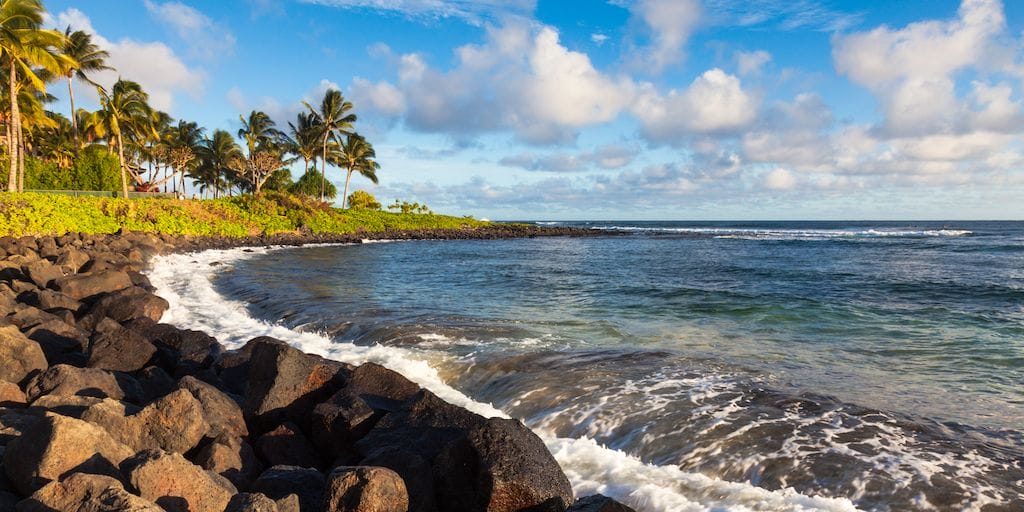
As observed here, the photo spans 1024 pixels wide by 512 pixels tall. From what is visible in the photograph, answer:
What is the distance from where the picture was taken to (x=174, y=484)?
383 centimetres

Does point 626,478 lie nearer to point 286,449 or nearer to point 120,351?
point 286,449

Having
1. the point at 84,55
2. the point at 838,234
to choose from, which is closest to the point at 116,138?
the point at 84,55

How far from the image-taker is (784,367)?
9.46m

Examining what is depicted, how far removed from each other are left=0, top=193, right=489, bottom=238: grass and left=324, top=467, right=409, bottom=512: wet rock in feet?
104

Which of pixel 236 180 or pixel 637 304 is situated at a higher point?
pixel 236 180

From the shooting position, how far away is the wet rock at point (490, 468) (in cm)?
424

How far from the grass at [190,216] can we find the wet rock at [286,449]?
29775 millimetres

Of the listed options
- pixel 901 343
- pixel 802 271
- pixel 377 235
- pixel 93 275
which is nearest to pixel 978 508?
pixel 901 343

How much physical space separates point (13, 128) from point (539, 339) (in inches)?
1358

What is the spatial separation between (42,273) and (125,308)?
4.85m

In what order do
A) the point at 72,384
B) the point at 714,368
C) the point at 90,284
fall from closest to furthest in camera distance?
the point at 72,384 < the point at 714,368 < the point at 90,284

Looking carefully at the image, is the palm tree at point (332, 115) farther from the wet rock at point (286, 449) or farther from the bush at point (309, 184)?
the wet rock at point (286, 449)

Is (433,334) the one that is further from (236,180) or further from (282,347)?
(236,180)

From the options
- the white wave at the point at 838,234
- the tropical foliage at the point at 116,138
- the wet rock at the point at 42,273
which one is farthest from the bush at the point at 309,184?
the wet rock at the point at 42,273
